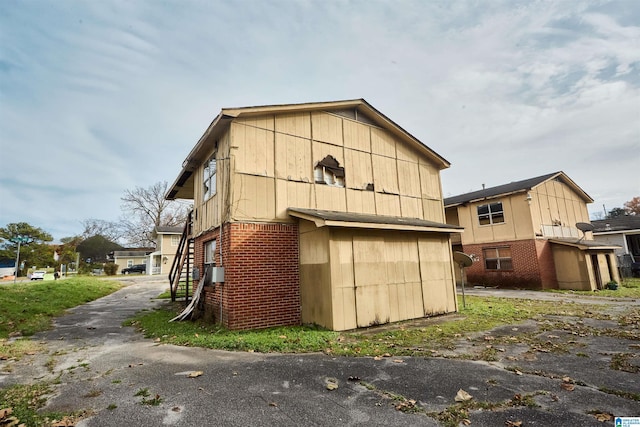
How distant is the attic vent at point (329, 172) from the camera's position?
10508 millimetres

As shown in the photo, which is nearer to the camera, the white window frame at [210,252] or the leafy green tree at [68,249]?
the white window frame at [210,252]

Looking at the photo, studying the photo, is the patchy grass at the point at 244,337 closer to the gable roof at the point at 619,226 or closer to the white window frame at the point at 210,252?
the white window frame at the point at 210,252

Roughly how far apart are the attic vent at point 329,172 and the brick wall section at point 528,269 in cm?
1457

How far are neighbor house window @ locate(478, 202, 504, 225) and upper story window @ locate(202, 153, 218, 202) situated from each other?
18387 millimetres

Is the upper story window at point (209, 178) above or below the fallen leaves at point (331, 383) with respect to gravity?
above

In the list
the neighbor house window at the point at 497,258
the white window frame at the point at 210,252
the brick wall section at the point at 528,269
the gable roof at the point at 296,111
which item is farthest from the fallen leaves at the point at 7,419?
the neighbor house window at the point at 497,258

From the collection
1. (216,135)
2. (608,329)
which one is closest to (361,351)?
(608,329)

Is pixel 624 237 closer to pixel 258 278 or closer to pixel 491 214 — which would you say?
pixel 491 214

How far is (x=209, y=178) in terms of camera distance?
1124 centimetres

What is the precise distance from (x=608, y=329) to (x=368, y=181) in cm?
775

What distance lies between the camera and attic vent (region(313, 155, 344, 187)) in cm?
1051

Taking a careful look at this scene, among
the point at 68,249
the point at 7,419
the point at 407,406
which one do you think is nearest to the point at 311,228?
the point at 407,406

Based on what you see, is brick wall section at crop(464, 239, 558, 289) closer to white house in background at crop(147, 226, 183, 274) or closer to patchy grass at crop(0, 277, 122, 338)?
patchy grass at crop(0, 277, 122, 338)

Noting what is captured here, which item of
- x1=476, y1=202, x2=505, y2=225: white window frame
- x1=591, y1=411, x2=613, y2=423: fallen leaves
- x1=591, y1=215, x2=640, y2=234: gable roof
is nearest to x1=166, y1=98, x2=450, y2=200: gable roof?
x1=591, y1=411, x2=613, y2=423: fallen leaves
